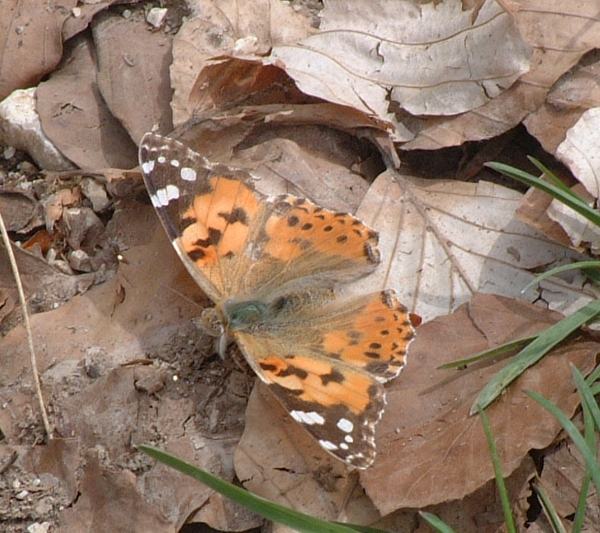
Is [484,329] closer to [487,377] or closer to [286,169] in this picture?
[487,377]

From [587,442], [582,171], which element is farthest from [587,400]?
[582,171]

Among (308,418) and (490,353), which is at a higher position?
(490,353)

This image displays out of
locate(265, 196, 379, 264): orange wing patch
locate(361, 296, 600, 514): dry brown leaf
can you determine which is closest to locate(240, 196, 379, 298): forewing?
locate(265, 196, 379, 264): orange wing patch

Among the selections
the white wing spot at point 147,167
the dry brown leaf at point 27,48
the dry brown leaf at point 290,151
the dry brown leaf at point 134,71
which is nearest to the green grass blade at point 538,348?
the dry brown leaf at point 290,151

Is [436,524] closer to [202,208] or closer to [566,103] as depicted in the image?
[202,208]

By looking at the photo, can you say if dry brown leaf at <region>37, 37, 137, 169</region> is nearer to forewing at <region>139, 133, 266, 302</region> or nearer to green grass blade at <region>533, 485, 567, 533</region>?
forewing at <region>139, 133, 266, 302</region>

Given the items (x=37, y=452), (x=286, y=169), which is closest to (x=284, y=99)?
(x=286, y=169)
